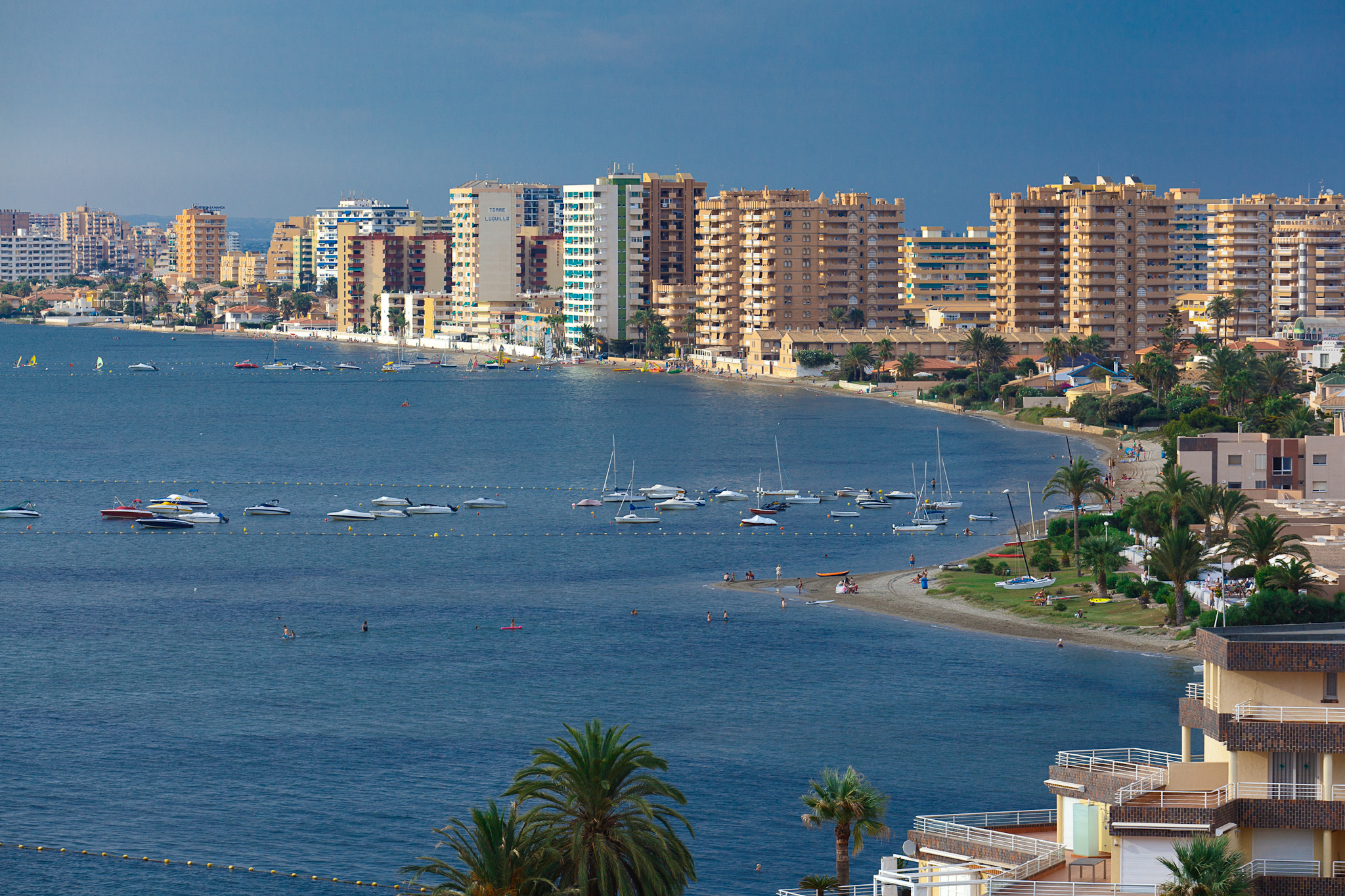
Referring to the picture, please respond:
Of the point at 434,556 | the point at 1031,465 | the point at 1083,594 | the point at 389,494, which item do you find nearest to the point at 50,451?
the point at 389,494

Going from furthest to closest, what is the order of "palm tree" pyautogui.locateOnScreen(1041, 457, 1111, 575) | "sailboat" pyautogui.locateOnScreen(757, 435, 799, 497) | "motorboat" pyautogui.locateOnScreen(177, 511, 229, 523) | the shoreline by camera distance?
"sailboat" pyautogui.locateOnScreen(757, 435, 799, 497)
"motorboat" pyautogui.locateOnScreen(177, 511, 229, 523)
"palm tree" pyautogui.locateOnScreen(1041, 457, 1111, 575)
the shoreline

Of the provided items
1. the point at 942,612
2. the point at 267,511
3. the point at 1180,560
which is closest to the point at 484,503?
the point at 267,511

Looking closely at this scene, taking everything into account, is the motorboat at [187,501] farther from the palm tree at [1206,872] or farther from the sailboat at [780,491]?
the palm tree at [1206,872]

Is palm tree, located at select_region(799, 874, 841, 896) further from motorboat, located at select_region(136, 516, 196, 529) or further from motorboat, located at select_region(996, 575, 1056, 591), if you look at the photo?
motorboat, located at select_region(136, 516, 196, 529)

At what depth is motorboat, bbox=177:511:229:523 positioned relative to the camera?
118 meters

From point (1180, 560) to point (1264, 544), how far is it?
170 inches

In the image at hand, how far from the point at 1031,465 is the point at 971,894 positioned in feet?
396

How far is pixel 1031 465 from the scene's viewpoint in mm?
143750

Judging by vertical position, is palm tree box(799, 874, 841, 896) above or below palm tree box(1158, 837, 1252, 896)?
below

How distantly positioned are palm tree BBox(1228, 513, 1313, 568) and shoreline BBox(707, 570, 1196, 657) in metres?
5.74

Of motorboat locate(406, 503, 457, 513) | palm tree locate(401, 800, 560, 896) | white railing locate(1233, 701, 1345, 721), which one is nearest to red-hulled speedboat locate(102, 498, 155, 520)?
motorboat locate(406, 503, 457, 513)

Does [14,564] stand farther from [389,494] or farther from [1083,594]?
[1083,594]

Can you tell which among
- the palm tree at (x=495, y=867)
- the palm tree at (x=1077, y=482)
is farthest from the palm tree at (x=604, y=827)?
the palm tree at (x=1077, y=482)

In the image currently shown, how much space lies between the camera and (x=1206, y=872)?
2344 centimetres
